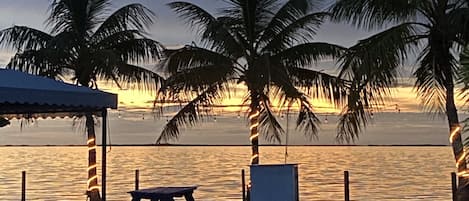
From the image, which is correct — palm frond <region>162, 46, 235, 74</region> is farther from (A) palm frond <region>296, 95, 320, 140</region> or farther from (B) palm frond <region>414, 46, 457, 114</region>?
(B) palm frond <region>414, 46, 457, 114</region>

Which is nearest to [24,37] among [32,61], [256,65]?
[32,61]

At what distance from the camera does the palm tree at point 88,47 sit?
18.6 metres

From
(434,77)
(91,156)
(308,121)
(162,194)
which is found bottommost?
(162,194)

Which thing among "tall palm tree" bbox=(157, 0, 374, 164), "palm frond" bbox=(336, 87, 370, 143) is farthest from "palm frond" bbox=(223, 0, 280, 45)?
"palm frond" bbox=(336, 87, 370, 143)

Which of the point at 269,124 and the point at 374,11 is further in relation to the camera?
the point at 269,124

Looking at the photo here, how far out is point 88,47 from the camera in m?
18.9

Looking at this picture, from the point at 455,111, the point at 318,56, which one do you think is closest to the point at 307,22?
the point at 318,56

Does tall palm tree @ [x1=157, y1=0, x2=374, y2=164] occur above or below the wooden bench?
above

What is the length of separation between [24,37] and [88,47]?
4.90 ft

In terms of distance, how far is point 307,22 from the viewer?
19281 mm

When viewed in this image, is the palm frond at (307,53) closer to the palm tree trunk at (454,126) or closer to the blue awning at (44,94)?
the palm tree trunk at (454,126)

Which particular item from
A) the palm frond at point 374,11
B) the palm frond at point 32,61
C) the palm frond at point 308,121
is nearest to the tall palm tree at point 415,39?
the palm frond at point 374,11

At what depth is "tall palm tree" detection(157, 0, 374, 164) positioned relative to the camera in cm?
1885

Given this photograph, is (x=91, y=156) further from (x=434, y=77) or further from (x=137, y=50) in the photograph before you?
(x=434, y=77)
